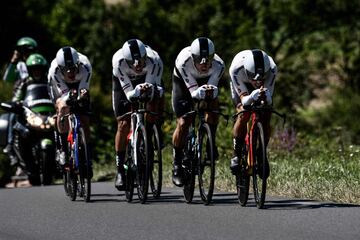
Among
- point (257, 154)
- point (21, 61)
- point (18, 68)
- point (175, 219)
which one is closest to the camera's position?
point (175, 219)

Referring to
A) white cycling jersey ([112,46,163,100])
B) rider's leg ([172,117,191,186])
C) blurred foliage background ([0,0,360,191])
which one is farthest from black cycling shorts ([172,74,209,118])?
blurred foliage background ([0,0,360,191])

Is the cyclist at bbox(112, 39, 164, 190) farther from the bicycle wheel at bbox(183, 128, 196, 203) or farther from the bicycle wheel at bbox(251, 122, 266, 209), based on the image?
the bicycle wheel at bbox(251, 122, 266, 209)

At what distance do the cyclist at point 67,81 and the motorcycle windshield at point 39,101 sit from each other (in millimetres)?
3726

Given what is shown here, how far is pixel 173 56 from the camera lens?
30203 mm

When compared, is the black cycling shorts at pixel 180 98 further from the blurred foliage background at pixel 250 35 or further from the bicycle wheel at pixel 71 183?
the blurred foliage background at pixel 250 35

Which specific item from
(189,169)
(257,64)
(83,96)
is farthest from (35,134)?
(257,64)

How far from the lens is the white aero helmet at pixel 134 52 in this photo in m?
13.0

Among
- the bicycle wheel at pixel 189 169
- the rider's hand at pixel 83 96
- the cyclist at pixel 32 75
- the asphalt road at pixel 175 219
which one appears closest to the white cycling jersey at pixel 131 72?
the rider's hand at pixel 83 96

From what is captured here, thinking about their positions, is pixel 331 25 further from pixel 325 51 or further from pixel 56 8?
pixel 56 8

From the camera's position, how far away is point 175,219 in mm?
11148

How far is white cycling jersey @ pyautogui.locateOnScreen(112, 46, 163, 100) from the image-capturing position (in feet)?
43.2

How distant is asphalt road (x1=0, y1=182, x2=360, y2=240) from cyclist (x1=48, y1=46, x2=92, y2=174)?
98 centimetres

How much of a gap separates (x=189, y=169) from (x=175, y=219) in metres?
1.79

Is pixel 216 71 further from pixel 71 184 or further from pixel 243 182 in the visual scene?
pixel 71 184
